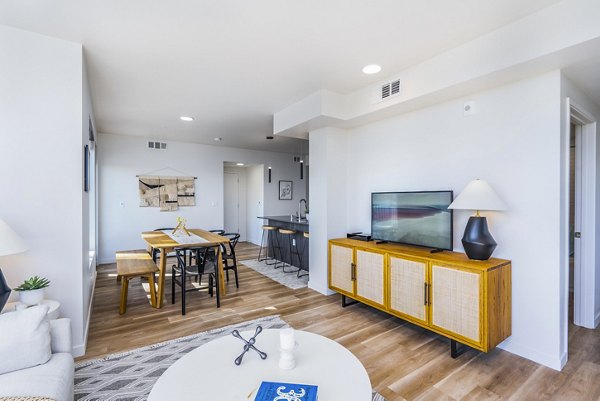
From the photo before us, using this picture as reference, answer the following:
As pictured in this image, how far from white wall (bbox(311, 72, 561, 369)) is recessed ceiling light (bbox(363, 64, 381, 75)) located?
0.71 m

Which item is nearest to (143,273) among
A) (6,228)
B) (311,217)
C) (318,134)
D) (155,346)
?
(155,346)

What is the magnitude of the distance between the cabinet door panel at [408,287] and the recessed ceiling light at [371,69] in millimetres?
1852

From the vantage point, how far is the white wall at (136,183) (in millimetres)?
5805

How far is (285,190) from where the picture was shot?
812cm

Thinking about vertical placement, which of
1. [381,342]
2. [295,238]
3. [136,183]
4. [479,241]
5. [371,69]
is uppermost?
[371,69]

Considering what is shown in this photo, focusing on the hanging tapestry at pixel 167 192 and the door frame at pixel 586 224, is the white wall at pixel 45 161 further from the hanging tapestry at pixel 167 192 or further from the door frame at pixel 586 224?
the door frame at pixel 586 224

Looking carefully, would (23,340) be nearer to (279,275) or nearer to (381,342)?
(381,342)

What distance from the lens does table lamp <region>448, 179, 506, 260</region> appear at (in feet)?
7.87

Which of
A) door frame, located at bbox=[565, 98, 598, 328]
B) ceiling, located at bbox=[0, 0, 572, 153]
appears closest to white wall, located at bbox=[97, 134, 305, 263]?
ceiling, located at bbox=[0, 0, 572, 153]

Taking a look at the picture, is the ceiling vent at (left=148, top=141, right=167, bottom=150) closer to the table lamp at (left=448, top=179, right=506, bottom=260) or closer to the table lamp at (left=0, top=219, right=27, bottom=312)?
the table lamp at (left=0, top=219, right=27, bottom=312)

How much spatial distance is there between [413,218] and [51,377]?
2.99 metres

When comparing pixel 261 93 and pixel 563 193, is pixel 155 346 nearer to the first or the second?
pixel 261 93

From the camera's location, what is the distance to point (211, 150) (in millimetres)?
6949

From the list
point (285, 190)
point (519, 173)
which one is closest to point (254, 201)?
point (285, 190)
